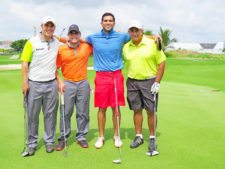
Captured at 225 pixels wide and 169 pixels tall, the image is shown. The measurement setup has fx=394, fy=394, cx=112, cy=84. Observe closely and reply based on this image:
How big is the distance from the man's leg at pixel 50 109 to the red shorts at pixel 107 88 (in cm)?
77

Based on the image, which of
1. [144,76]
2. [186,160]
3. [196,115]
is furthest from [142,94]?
[196,115]

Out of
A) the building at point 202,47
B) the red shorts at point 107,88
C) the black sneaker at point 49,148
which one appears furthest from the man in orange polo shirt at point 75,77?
the building at point 202,47

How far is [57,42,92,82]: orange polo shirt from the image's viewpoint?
6.68 meters

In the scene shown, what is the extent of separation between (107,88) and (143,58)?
2.79 ft

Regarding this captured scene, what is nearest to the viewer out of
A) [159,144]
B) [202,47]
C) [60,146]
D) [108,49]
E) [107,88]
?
[108,49]

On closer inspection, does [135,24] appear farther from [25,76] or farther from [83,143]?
[83,143]

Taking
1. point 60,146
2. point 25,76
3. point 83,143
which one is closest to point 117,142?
point 83,143

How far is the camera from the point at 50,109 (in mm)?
6766

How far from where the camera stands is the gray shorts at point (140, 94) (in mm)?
6893

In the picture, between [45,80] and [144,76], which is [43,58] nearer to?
[45,80]

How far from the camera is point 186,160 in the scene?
6164 mm

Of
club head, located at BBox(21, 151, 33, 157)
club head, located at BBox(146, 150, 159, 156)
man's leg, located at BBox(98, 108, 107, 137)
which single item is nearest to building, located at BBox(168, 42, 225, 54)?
man's leg, located at BBox(98, 108, 107, 137)

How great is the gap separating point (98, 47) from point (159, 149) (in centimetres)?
206

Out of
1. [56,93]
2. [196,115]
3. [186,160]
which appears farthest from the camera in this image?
[196,115]
